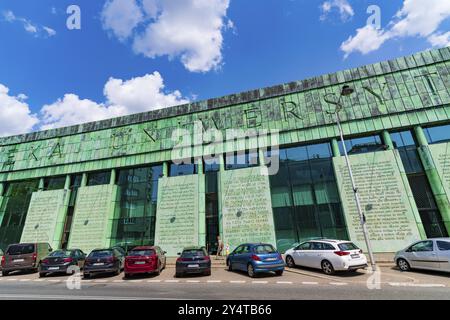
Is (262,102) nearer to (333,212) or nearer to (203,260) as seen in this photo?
(333,212)

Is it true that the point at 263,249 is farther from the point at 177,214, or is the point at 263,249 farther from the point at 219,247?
the point at 177,214

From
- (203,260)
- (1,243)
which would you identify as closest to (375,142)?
(203,260)

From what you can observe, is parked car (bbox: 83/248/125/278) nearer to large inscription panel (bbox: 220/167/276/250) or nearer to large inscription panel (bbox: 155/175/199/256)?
large inscription panel (bbox: 155/175/199/256)

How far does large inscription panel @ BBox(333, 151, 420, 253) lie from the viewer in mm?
15867

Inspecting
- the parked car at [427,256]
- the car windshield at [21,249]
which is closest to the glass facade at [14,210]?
the car windshield at [21,249]

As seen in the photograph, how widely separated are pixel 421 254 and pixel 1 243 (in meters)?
36.5

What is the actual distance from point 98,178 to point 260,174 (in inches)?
712

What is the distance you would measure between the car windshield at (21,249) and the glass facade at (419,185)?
26.9 m

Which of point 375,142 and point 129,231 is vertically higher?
point 375,142

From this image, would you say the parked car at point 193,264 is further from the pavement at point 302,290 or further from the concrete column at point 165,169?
the concrete column at point 165,169

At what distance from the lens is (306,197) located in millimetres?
19188

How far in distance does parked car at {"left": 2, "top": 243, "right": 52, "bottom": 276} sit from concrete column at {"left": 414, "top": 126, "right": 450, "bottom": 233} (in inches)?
1087

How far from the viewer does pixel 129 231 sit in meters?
22.2

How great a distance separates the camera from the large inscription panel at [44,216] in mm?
23234
